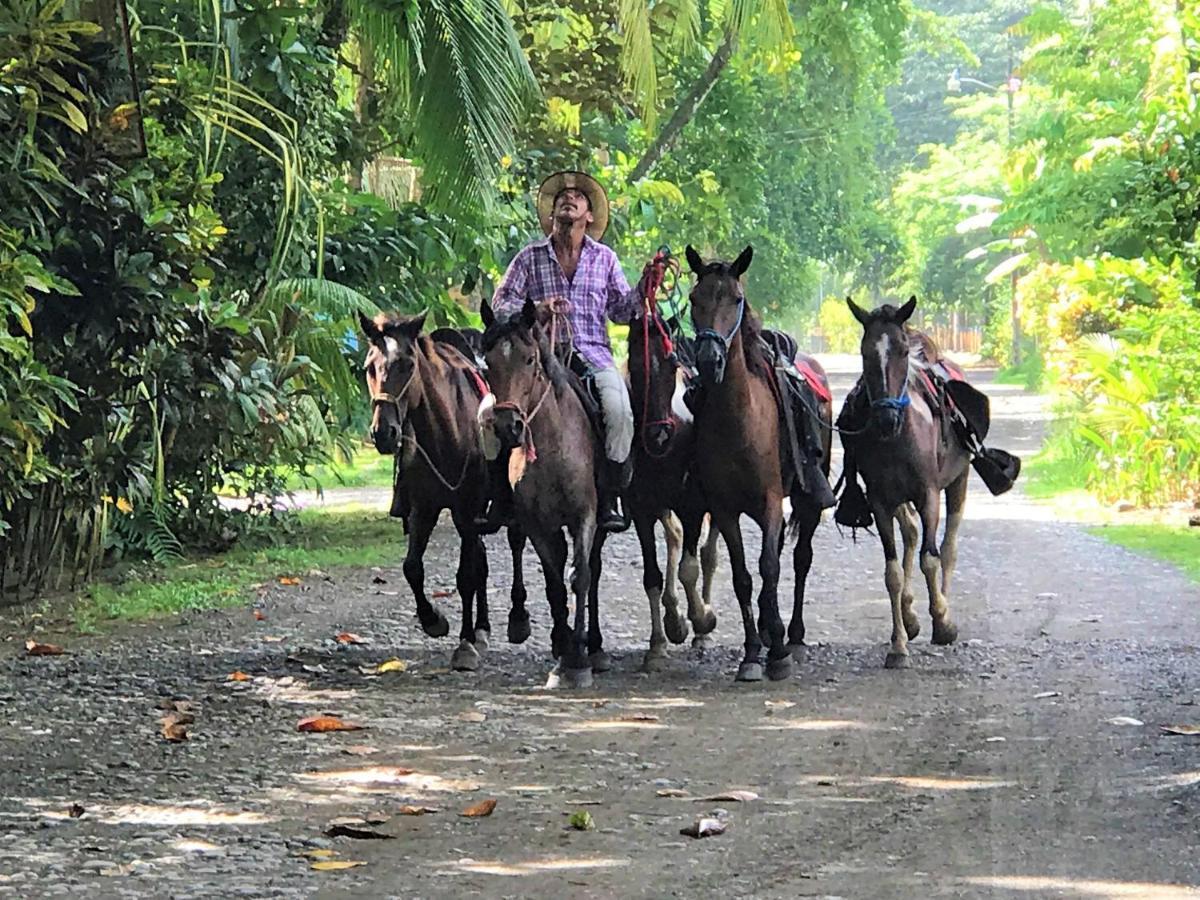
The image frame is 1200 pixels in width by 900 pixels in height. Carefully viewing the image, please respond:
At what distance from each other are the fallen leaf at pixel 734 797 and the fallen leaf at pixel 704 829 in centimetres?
46

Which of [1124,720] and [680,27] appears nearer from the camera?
[1124,720]

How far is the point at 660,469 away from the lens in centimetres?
1103

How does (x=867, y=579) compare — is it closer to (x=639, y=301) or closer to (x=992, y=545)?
(x=992, y=545)

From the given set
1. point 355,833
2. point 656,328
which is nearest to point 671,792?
point 355,833

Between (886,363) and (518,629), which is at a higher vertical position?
(886,363)

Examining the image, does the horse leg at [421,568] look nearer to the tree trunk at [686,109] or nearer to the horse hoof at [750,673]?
the horse hoof at [750,673]

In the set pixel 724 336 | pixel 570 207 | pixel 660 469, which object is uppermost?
pixel 570 207

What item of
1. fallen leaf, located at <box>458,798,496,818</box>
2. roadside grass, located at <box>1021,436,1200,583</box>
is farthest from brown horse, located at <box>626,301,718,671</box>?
roadside grass, located at <box>1021,436,1200,583</box>

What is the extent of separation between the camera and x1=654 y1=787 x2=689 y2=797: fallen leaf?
25.0ft

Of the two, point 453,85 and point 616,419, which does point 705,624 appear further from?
point 453,85

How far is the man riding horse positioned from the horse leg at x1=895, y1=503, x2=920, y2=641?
1.91 metres

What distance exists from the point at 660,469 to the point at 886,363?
4.78 ft

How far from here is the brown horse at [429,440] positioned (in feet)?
35.1

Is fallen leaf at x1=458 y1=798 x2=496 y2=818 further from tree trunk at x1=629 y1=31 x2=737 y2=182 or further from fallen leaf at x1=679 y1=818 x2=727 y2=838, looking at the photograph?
tree trunk at x1=629 y1=31 x2=737 y2=182
